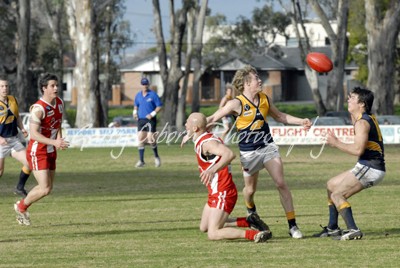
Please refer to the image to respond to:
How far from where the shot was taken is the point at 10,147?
1758 centimetres

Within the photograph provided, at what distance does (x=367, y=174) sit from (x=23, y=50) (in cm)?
4023

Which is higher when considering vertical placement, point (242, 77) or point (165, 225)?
point (242, 77)

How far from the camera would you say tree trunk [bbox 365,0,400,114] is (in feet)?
154

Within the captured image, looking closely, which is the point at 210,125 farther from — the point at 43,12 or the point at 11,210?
the point at 43,12

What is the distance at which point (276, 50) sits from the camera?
84375 mm

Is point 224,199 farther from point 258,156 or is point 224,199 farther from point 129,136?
point 129,136

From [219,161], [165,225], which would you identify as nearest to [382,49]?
[165,225]

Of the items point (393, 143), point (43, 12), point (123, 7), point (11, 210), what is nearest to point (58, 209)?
point (11, 210)

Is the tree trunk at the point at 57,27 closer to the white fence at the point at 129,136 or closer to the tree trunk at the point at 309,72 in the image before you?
the tree trunk at the point at 309,72

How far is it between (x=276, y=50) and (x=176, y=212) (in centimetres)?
6884

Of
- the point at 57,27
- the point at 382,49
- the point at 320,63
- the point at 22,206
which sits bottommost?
the point at 22,206

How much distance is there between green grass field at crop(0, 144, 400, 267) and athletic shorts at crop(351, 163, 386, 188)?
0.67 meters

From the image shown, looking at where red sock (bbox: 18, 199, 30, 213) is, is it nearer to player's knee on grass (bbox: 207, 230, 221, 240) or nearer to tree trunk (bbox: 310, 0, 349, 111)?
player's knee on grass (bbox: 207, 230, 221, 240)

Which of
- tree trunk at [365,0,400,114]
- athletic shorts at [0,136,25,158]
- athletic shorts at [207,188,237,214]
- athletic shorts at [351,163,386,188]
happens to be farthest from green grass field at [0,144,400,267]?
tree trunk at [365,0,400,114]
